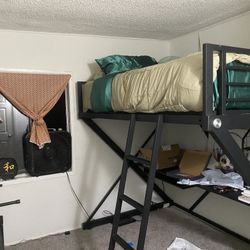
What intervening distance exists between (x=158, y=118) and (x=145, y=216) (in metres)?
0.67

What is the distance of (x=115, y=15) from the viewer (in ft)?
7.58

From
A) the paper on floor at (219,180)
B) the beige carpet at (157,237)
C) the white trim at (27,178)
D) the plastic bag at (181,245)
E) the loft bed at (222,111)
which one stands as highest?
the loft bed at (222,111)

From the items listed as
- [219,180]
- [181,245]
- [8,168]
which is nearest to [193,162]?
[219,180]

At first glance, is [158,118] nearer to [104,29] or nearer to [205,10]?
[205,10]

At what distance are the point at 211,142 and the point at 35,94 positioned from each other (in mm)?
1857

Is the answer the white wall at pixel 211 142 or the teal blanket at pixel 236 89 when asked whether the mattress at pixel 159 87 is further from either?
the white wall at pixel 211 142

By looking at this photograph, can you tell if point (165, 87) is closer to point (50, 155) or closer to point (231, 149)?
point (231, 149)

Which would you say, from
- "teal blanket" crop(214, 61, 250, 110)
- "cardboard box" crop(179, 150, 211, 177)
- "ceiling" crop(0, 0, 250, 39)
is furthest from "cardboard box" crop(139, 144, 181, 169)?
Result: "teal blanket" crop(214, 61, 250, 110)

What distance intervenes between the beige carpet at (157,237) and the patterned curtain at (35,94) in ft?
3.25

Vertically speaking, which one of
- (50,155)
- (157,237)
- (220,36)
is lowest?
(157,237)

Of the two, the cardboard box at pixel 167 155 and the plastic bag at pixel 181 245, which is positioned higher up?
the cardboard box at pixel 167 155

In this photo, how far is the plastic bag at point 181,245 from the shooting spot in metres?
2.55

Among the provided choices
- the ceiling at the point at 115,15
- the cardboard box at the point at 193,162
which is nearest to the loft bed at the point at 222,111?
the ceiling at the point at 115,15

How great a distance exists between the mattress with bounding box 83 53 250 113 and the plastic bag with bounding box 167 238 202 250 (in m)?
1.41
